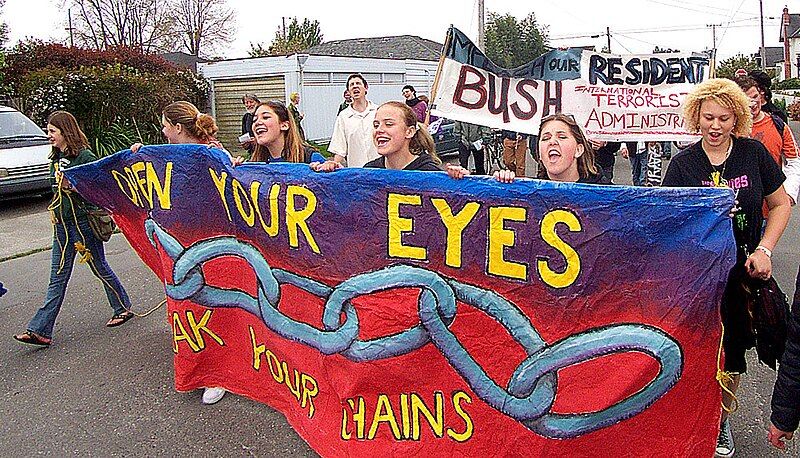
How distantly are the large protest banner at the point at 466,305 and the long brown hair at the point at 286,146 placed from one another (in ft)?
1.28

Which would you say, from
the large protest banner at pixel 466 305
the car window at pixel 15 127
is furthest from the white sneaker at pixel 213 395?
the car window at pixel 15 127

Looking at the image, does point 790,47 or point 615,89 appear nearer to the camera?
point 615,89

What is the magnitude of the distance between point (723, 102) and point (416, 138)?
58.5 inches

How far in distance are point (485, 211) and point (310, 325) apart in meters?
1.09

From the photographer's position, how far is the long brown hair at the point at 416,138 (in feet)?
11.9

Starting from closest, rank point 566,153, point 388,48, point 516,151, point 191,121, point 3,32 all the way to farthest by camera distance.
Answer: point 566,153 → point 191,121 → point 516,151 → point 3,32 → point 388,48

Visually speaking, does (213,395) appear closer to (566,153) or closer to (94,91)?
(566,153)

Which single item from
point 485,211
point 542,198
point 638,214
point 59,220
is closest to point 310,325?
point 485,211

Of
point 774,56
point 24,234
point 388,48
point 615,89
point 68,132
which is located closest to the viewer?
point 68,132

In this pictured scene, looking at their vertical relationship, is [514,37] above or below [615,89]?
above

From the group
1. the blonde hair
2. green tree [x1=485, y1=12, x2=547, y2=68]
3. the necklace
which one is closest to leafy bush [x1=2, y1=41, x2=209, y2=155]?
the blonde hair

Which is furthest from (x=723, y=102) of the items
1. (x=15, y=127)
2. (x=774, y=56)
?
(x=774, y=56)

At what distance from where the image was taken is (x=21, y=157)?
11742 mm

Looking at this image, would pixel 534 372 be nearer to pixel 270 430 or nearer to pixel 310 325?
pixel 310 325
